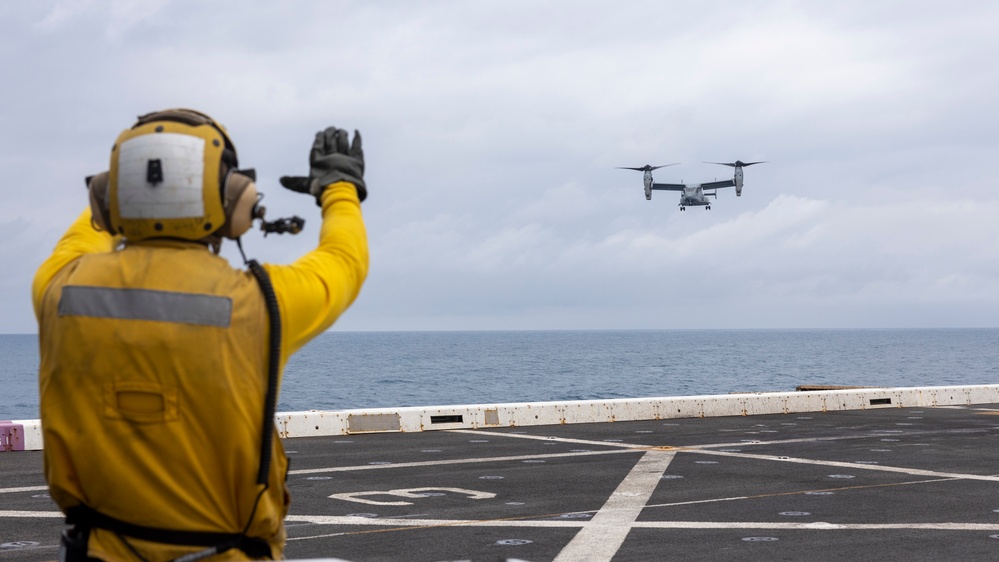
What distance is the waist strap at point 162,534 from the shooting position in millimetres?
2955

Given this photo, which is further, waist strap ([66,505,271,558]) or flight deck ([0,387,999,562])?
flight deck ([0,387,999,562])

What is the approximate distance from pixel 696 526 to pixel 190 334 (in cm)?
775

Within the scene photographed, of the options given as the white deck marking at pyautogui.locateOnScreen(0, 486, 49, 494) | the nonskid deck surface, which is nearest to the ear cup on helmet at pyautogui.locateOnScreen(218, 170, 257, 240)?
the nonskid deck surface

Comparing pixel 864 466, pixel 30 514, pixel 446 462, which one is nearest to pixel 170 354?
pixel 30 514

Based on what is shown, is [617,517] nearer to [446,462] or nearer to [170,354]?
[446,462]

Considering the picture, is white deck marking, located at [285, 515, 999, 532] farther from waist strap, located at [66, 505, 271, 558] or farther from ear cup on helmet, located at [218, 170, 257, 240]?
ear cup on helmet, located at [218, 170, 257, 240]

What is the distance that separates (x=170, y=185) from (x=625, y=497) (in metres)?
9.16

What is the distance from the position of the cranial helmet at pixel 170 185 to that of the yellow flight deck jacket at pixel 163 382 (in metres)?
0.08

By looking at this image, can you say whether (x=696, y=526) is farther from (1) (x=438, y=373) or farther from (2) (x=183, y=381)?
(1) (x=438, y=373)

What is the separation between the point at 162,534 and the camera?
116 inches

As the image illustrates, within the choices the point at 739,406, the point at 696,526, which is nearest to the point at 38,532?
the point at 696,526

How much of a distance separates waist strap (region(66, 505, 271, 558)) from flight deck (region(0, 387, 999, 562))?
3706mm

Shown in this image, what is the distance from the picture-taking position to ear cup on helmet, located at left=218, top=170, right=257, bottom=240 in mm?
3070

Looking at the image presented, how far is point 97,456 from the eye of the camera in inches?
114
